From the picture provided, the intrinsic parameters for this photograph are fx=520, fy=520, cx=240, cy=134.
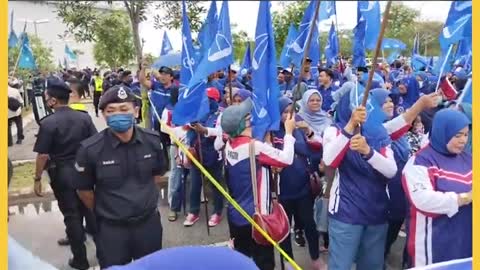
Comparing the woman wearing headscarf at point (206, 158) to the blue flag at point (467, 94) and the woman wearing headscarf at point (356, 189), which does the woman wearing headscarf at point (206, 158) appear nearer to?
the woman wearing headscarf at point (356, 189)

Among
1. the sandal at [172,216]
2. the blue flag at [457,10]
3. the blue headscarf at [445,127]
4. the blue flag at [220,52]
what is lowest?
the sandal at [172,216]

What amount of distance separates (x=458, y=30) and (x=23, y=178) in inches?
257

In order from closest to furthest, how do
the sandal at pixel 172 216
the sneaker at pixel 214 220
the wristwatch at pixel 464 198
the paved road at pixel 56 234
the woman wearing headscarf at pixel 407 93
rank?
1. the wristwatch at pixel 464 198
2. the paved road at pixel 56 234
3. the sneaker at pixel 214 220
4. the sandal at pixel 172 216
5. the woman wearing headscarf at pixel 407 93

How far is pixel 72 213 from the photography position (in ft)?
14.9

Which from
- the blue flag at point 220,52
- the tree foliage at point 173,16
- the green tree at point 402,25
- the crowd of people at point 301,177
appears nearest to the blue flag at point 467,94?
the crowd of people at point 301,177

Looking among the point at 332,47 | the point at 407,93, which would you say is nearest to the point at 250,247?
the point at 407,93

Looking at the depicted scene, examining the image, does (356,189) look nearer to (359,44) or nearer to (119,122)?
(119,122)

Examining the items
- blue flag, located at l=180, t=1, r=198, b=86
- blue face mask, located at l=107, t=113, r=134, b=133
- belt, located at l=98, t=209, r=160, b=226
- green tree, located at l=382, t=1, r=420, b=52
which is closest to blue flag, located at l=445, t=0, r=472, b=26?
blue flag, located at l=180, t=1, r=198, b=86

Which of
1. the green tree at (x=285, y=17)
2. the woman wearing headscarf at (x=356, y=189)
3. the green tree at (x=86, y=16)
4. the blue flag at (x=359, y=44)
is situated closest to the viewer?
the woman wearing headscarf at (x=356, y=189)

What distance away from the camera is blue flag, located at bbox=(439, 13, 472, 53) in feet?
15.6

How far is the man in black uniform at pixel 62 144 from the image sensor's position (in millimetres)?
4215

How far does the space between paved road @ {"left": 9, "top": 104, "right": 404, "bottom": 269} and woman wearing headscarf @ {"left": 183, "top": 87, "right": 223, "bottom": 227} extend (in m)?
0.12

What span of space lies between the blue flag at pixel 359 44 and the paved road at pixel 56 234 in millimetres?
3413

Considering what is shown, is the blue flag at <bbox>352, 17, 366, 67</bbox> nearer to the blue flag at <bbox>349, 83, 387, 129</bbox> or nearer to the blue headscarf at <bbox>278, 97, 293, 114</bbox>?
the blue headscarf at <bbox>278, 97, 293, 114</bbox>
